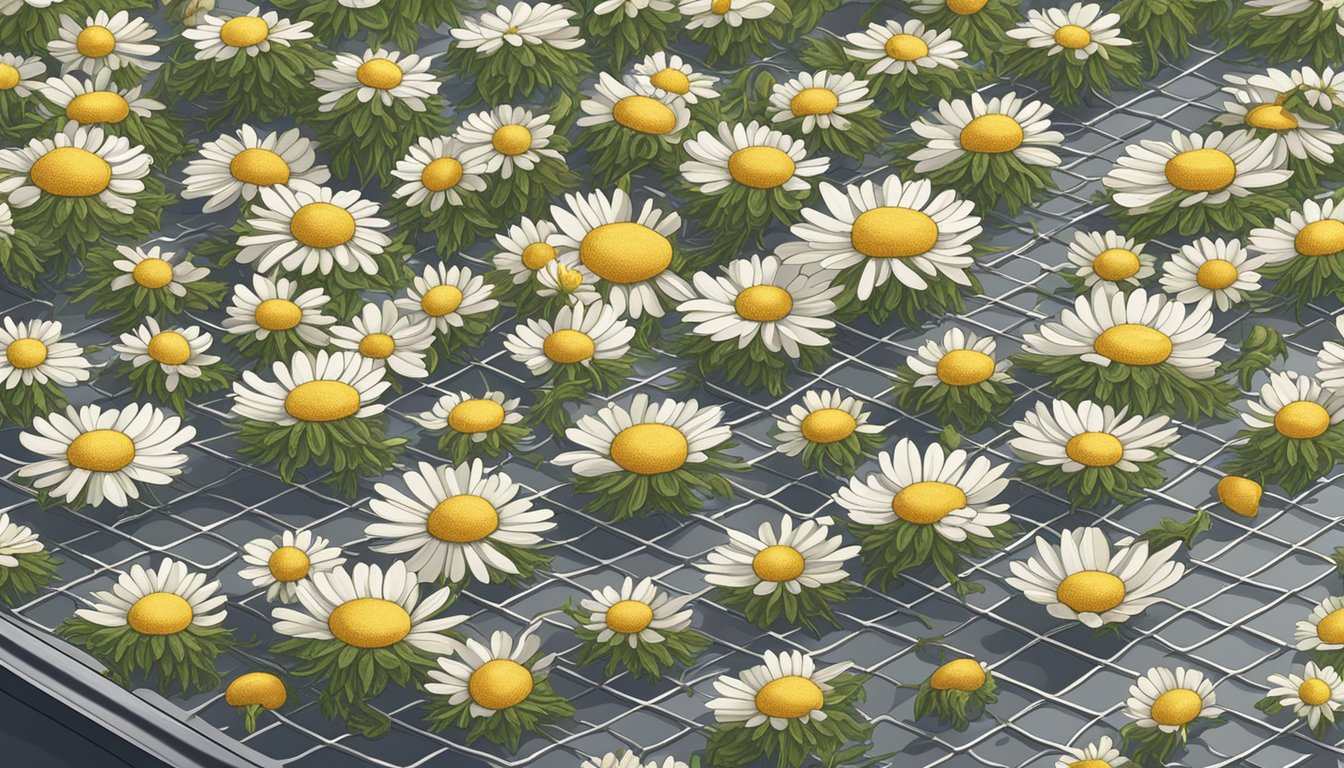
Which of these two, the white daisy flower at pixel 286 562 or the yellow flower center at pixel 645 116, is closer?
the white daisy flower at pixel 286 562

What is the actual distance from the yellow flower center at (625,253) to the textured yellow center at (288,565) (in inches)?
15.8

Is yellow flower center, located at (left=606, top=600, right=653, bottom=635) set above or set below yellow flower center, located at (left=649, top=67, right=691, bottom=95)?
below

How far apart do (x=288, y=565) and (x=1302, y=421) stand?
0.88 m

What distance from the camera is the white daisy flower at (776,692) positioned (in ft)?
3.95

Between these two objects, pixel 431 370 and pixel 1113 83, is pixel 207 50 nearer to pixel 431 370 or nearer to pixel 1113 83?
pixel 431 370

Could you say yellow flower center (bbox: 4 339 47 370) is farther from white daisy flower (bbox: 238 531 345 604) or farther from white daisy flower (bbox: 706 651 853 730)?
white daisy flower (bbox: 706 651 853 730)

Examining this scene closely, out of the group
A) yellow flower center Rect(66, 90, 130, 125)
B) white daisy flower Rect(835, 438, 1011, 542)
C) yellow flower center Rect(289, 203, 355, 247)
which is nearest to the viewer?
white daisy flower Rect(835, 438, 1011, 542)

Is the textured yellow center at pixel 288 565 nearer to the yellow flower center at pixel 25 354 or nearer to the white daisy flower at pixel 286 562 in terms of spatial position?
the white daisy flower at pixel 286 562

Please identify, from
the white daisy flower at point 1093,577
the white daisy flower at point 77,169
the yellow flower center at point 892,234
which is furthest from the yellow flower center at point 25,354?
the white daisy flower at point 1093,577

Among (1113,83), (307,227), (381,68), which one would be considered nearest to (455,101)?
(381,68)

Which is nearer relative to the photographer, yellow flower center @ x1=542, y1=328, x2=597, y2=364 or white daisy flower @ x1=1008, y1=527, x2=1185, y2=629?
white daisy flower @ x1=1008, y1=527, x2=1185, y2=629

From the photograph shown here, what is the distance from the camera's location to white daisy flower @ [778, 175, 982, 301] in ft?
4.82

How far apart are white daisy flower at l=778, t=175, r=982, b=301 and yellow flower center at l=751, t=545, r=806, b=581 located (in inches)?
11.4

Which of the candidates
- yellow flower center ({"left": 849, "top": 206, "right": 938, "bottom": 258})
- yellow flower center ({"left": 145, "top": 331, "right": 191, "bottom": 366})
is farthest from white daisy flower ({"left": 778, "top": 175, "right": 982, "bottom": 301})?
yellow flower center ({"left": 145, "top": 331, "right": 191, "bottom": 366})
